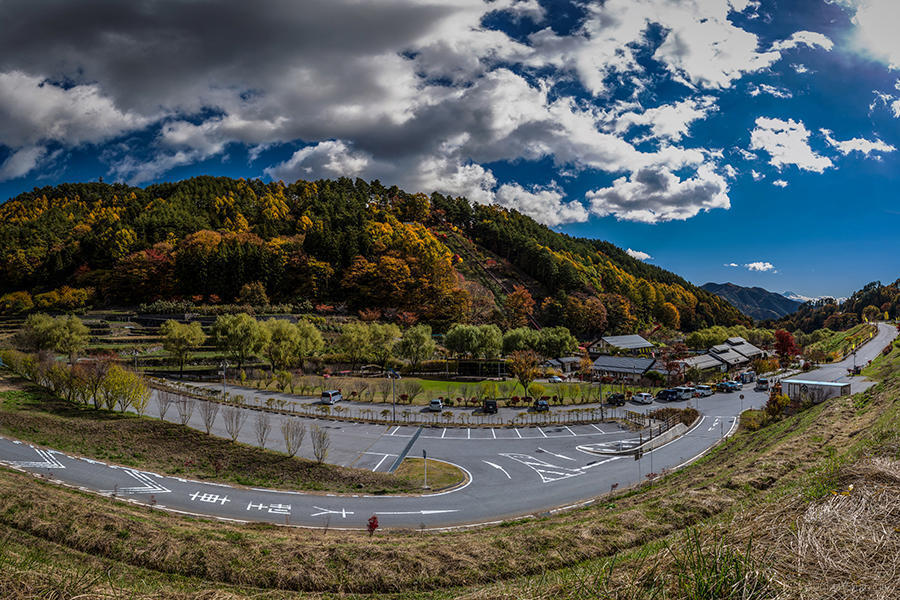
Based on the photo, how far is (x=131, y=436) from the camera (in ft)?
75.4

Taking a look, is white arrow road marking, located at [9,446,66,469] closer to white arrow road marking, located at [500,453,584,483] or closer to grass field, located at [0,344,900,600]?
grass field, located at [0,344,900,600]

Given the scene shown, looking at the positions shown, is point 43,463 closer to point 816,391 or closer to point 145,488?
point 145,488

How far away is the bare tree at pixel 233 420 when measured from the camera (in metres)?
22.5

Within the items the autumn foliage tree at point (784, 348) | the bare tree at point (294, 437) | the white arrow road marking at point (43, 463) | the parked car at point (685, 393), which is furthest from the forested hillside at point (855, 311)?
the white arrow road marking at point (43, 463)

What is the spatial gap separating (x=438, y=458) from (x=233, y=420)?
11759mm

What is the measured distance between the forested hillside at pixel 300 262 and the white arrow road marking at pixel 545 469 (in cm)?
4436

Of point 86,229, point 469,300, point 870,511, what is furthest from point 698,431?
point 86,229

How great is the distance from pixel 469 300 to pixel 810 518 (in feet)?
224

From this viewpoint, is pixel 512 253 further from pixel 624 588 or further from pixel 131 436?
pixel 624 588

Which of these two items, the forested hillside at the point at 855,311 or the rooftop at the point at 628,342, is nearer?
the rooftop at the point at 628,342

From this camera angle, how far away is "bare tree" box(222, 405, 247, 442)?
2248cm

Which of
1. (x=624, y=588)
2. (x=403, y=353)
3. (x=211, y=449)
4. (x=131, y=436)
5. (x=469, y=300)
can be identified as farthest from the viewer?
(x=469, y=300)

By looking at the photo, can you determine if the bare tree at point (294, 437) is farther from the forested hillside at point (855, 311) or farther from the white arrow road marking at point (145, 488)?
the forested hillside at point (855, 311)

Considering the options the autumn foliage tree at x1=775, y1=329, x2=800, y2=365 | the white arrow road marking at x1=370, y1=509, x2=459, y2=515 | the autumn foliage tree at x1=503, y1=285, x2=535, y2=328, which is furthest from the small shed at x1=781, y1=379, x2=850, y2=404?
the autumn foliage tree at x1=503, y1=285, x2=535, y2=328
